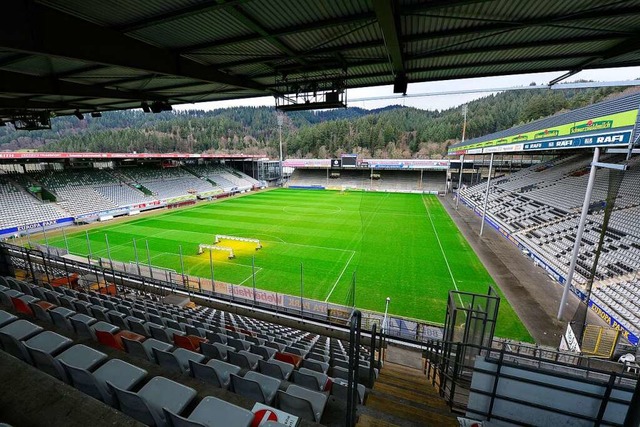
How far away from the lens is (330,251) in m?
21.4

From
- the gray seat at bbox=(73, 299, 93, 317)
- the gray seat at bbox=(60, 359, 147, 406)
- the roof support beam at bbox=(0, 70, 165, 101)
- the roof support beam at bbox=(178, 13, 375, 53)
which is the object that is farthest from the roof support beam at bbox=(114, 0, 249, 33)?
the gray seat at bbox=(73, 299, 93, 317)

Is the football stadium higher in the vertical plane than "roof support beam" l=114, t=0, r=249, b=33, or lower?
lower

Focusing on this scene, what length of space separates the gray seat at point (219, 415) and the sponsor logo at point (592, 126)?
1473cm

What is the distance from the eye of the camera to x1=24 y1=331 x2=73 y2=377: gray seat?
3332mm

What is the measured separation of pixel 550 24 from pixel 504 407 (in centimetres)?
685

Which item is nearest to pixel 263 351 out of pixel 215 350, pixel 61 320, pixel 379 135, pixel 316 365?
pixel 215 350

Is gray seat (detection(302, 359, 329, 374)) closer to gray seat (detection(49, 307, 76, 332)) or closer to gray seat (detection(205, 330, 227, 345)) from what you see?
gray seat (detection(205, 330, 227, 345))

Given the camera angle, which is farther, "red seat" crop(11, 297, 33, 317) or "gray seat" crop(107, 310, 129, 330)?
"gray seat" crop(107, 310, 129, 330)

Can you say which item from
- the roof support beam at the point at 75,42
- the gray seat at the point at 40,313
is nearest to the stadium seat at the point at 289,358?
the gray seat at the point at 40,313

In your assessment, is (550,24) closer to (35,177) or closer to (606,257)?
(606,257)

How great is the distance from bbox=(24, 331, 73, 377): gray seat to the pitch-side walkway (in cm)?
1425

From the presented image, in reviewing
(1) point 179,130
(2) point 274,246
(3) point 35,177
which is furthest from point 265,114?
(2) point 274,246

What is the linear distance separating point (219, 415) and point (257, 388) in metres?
0.79

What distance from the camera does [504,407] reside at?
13.0 ft
